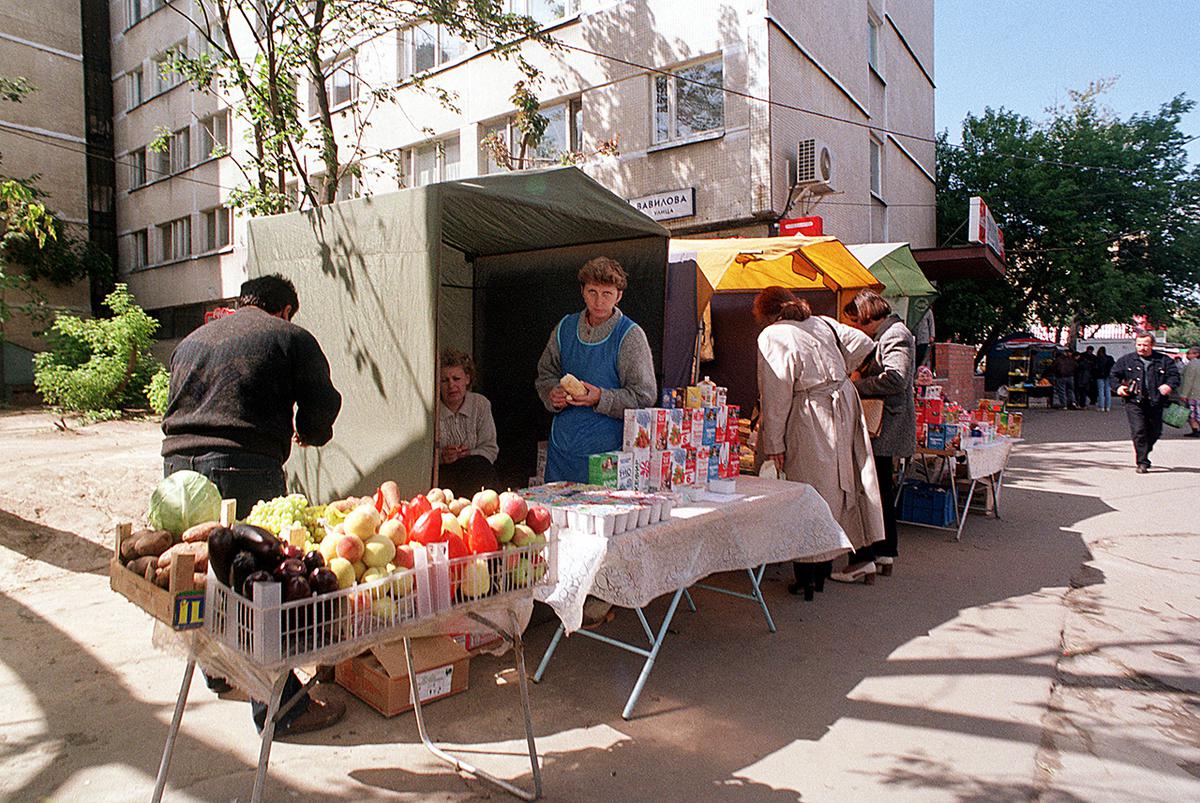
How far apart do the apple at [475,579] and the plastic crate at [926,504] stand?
5720mm

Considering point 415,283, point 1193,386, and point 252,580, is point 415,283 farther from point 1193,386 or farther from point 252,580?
point 1193,386

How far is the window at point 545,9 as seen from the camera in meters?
13.2

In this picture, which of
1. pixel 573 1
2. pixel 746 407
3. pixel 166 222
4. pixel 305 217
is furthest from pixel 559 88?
pixel 166 222

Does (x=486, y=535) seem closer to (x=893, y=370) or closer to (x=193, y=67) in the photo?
(x=893, y=370)

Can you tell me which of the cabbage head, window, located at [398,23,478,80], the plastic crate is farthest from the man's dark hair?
window, located at [398,23,478,80]

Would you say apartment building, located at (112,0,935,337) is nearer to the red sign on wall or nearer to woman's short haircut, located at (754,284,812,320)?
the red sign on wall

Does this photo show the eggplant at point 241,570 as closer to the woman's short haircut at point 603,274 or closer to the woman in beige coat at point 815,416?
the woman's short haircut at point 603,274

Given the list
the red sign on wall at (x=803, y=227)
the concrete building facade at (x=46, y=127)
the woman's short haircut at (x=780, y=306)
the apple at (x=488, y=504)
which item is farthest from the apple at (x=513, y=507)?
the concrete building facade at (x=46, y=127)

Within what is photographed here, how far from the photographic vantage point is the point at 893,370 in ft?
17.5

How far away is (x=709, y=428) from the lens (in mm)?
3965

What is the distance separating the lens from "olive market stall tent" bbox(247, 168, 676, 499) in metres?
3.79

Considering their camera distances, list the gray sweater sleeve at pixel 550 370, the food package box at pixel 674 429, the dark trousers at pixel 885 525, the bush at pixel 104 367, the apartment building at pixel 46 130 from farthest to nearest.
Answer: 1. the apartment building at pixel 46 130
2. the bush at pixel 104 367
3. the dark trousers at pixel 885 525
4. the gray sweater sleeve at pixel 550 370
5. the food package box at pixel 674 429

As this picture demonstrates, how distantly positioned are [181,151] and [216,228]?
2882mm

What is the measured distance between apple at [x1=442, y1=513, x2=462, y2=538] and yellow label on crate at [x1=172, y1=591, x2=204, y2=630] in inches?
27.1
